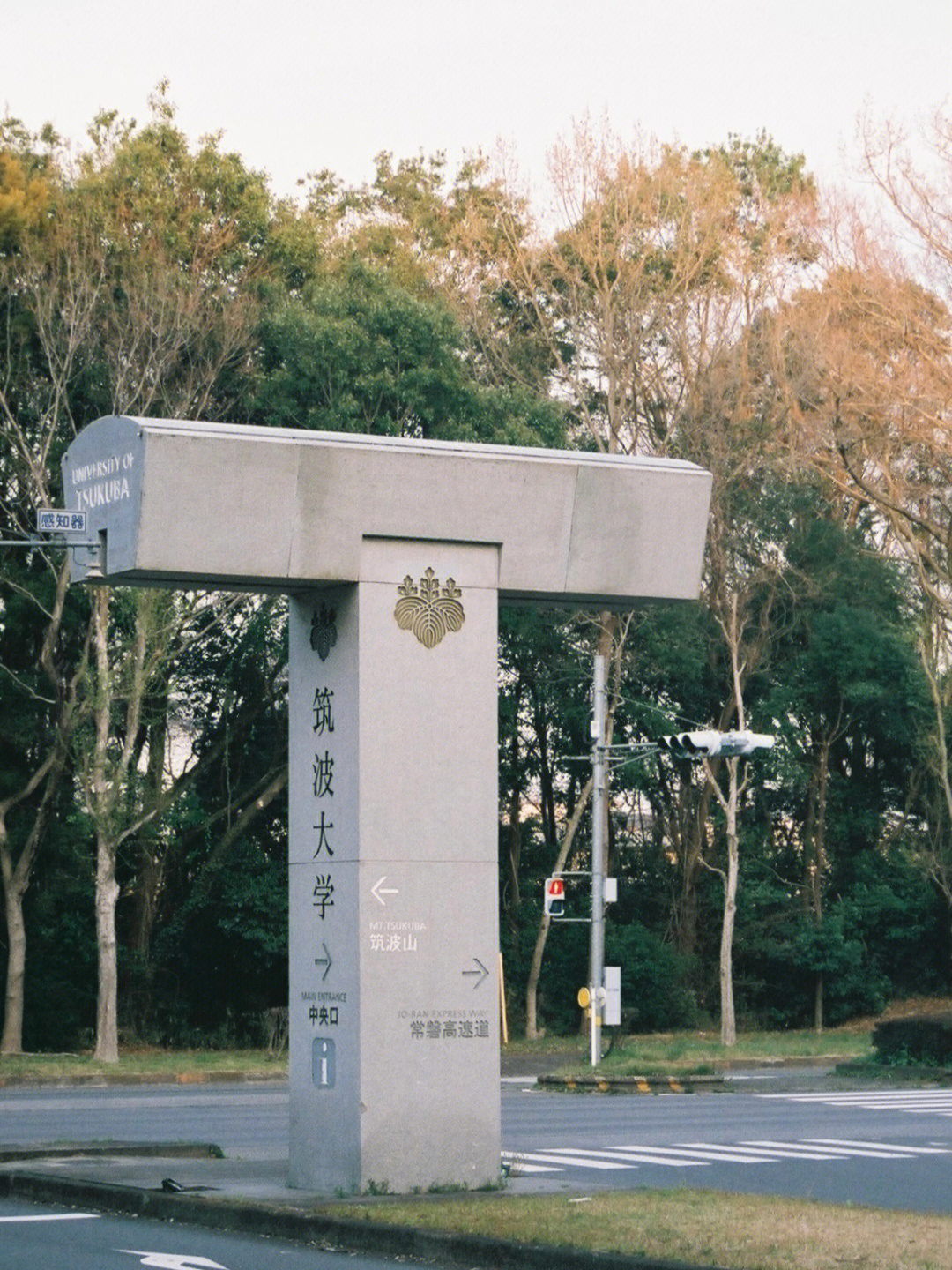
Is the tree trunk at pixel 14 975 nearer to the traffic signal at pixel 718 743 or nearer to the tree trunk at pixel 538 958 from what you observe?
the tree trunk at pixel 538 958

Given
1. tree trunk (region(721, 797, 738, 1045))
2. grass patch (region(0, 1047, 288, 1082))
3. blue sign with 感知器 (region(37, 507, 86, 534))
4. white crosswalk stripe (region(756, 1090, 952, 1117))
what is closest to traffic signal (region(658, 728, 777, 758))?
white crosswalk stripe (region(756, 1090, 952, 1117))

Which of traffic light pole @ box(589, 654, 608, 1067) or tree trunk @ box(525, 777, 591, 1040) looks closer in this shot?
traffic light pole @ box(589, 654, 608, 1067)

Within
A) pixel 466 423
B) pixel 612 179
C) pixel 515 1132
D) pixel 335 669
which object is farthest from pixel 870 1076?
pixel 612 179

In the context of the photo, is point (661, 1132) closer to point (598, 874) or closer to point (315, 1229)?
point (315, 1229)

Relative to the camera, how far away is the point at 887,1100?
25.5 meters

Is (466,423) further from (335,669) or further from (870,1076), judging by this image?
(335,669)

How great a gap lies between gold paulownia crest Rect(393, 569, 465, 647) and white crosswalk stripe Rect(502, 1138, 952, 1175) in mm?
4726

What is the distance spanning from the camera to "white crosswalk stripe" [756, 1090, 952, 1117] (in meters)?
23.9

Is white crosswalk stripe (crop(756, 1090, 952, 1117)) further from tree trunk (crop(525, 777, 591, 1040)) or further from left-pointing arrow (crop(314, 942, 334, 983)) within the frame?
tree trunk (crop(525, 777, 591, 1040))

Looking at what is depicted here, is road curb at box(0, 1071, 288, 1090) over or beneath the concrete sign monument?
beneath

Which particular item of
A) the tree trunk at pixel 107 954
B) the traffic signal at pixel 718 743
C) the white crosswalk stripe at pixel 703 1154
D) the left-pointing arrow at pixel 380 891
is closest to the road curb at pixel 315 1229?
the left-pointing arrow at pixel 380 891

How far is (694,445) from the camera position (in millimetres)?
45344

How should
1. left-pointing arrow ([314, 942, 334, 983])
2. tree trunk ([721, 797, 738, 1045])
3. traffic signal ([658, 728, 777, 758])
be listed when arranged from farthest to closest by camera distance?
tree trunk ([721, 797, 738, 1045])
traffic signal ([658, 728, 777, 758])
left-pointing arrow ([314, 942, 334, 983])

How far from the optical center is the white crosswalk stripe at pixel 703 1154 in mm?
16844
